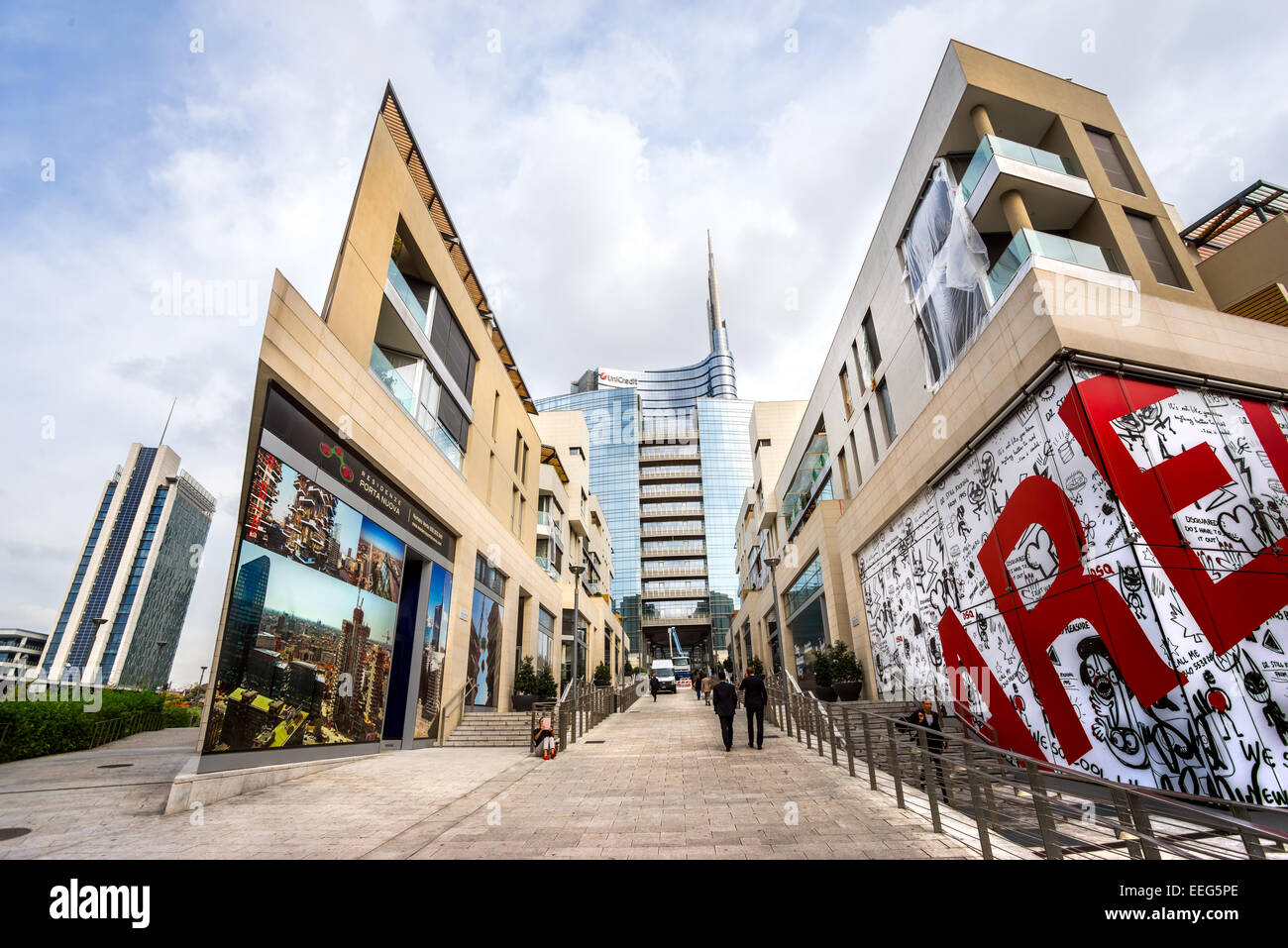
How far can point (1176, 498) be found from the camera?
870 cm

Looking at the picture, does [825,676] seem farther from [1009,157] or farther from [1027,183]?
[1009,157]

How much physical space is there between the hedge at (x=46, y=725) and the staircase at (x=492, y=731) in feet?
29.8

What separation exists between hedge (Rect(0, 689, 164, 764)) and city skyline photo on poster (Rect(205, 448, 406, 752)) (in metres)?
7.52

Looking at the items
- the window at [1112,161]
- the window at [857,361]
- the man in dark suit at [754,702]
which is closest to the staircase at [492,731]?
the man in dark suit at [754,702]

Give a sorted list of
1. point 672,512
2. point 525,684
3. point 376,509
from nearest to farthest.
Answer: point 376,509 → point 525,684 → point 672,512

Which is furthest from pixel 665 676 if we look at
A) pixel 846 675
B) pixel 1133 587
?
pixel 1133 587

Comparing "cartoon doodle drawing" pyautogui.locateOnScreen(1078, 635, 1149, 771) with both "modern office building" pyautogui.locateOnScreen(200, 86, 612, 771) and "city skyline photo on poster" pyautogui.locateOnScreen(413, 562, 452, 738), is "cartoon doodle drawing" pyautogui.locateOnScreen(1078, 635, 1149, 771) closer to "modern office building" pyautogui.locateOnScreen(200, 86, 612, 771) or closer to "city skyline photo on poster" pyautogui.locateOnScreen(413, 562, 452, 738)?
"modern office building" pyautogui.locateOnScreen(200, 86, 612, 771)

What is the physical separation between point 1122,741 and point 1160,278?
32.2ft

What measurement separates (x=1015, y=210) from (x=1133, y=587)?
8433 millimetres

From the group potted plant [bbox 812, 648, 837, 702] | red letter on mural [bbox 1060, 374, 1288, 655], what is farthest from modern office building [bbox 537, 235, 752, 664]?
red letter on mural [bbox 1060, 374, 1288, 655]

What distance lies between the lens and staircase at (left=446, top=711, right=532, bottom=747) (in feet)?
51.8

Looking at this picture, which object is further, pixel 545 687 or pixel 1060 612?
pixel 545 687

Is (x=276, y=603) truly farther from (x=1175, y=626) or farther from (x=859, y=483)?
(x=859, y=483)
